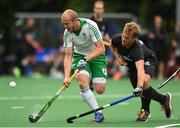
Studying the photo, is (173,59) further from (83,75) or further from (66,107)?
(83,75)

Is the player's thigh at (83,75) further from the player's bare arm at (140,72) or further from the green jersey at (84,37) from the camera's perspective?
the player's bare arm at (140,72)

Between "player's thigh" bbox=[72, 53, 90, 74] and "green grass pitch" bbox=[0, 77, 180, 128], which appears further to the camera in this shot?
"player's thigh" bbox=[72, 53, 90, 74]

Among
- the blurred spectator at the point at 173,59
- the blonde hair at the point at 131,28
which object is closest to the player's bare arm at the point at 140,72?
the blonde hair at the point at 131,28

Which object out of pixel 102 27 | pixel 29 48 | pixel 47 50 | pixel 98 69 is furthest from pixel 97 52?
pixel 47 50

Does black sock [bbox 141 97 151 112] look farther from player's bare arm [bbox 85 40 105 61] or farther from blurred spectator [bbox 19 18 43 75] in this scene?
blurred spectator [bbox 19 18 43 75]

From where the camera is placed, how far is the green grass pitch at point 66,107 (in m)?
13.7

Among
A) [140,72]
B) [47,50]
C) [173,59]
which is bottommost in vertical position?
[173,59]

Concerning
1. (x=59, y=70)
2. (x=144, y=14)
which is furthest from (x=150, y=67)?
(x=144, y=14)

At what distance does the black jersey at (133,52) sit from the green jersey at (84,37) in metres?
0.30

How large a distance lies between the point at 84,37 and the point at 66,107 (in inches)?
114

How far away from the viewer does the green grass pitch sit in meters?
13.7

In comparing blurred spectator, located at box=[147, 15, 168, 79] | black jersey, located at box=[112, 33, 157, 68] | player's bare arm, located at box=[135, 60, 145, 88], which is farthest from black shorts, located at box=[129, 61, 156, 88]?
blurred spectator, located at box=[147, 15, 168, 79]

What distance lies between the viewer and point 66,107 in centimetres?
1675

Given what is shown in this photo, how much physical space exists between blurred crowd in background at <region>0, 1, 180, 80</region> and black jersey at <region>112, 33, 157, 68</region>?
34.6ft
